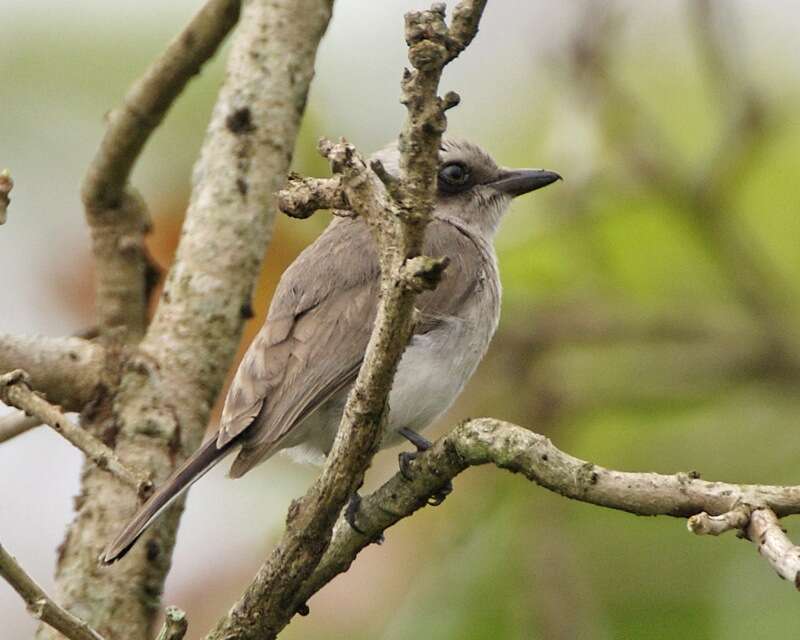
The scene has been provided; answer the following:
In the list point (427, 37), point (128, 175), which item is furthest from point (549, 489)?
point (128, 175)

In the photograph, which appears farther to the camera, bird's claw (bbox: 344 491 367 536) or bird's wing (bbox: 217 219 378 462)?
bird's wing (bbox: 217 219 378 462)

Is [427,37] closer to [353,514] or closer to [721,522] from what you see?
[721,522]

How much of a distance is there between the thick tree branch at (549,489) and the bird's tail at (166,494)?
0.48 metres

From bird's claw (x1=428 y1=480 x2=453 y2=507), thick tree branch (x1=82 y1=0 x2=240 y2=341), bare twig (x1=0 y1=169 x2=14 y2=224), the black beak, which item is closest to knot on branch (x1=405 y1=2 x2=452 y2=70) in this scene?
bare twig (x1=0 y1=169 x2=14 y2=224)

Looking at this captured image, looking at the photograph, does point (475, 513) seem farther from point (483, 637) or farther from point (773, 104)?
point (773, 104)

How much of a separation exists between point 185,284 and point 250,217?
290mm

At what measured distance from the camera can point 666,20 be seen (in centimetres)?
593

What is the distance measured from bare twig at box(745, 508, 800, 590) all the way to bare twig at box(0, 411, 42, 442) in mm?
2206

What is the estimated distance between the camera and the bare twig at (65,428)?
3.20 metres

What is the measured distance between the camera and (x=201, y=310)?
4152 millimetres

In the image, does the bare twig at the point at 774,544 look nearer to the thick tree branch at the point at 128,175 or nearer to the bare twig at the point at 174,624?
the bare twig at the point at 174,624

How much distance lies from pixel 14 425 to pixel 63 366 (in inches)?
8.6

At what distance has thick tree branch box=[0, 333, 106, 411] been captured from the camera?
12.8ft

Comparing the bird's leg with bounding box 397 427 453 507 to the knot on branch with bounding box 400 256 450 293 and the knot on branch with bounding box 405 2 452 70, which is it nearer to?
the knot on branch with bounding box 400 256 450 293
